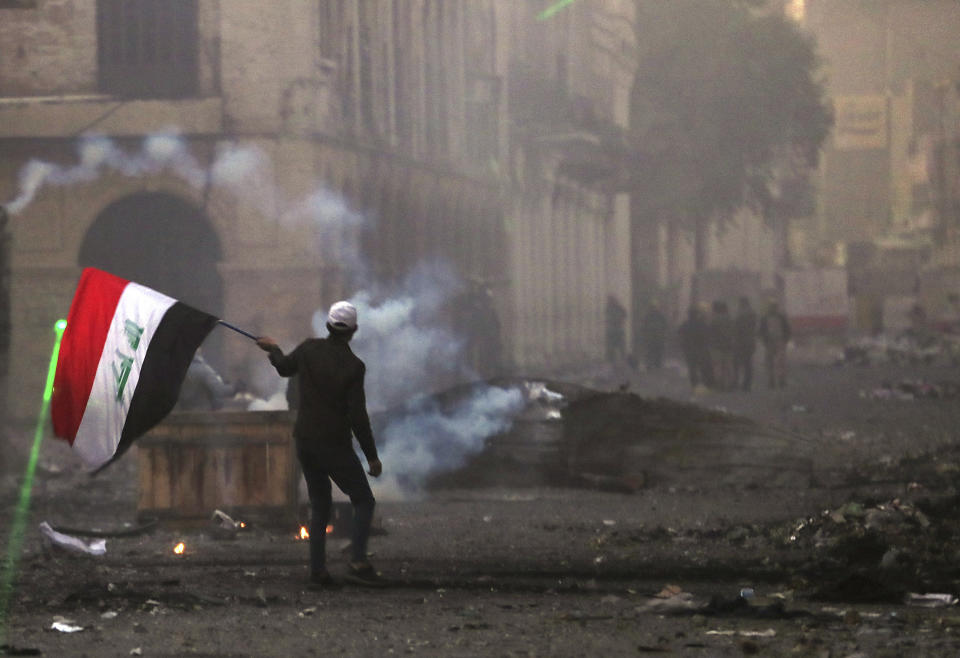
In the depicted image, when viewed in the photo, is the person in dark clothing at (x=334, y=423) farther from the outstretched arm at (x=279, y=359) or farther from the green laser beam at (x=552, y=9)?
the green laser beam at (x=552, y=9)

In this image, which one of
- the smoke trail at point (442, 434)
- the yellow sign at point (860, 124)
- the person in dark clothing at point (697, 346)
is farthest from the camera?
the yellow sign at point (860, 124)

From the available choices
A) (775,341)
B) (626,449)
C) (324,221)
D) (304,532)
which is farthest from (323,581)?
(775,341)

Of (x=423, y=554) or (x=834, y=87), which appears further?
(x=834, y=87)

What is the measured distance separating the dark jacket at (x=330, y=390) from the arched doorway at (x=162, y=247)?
16.9 metres

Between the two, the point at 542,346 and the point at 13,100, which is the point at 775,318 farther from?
the point at 13,100

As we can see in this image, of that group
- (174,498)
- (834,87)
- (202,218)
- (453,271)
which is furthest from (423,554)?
(834,87)

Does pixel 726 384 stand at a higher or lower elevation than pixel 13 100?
lower

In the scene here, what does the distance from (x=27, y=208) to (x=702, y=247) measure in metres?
42.7

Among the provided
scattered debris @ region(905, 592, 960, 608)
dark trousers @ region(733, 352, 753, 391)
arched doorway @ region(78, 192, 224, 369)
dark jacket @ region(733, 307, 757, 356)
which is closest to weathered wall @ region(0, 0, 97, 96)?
arched doorway @ region(78, 192, 224, 369)

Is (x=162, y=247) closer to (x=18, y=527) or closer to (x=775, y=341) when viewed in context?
(x=775, y=341)

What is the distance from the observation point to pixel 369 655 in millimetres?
7504

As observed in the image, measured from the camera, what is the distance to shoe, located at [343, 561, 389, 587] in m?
9.75

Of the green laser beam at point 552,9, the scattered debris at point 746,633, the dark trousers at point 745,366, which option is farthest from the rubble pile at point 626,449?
the green laser beam at point 552,9

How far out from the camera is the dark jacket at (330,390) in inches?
386
